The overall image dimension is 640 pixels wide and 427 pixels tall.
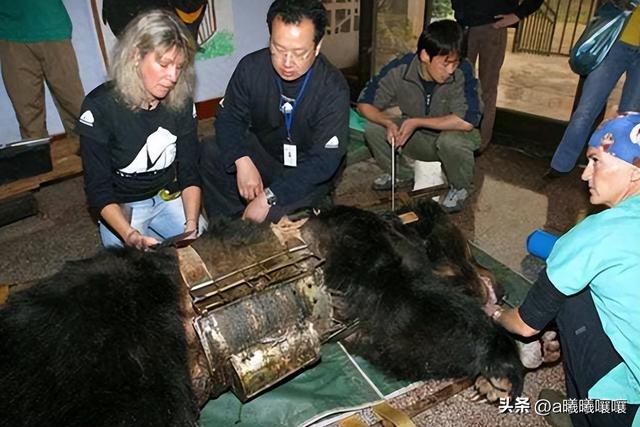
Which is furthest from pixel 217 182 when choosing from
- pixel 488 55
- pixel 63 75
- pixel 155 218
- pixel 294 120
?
pixel 488 55

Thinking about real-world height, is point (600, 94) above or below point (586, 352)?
above

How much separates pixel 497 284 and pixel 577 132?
1.82 m

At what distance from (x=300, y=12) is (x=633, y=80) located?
232 centimetres

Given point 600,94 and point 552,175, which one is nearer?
point 600,94

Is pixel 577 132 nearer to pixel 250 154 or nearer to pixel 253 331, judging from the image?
pixel 250 154

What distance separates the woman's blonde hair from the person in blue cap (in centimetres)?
156

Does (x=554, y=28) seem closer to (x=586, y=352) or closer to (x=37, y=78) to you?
(x=586, y=352)

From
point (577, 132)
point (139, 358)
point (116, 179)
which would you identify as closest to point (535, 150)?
point (577, 132)

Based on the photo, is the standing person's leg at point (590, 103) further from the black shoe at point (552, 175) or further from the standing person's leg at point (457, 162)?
the standing person's leg at point (457, 162)

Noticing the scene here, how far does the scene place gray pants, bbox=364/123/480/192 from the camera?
335cm

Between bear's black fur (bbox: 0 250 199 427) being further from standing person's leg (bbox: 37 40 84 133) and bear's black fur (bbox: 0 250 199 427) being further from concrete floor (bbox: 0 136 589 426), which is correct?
standing person's leg (bbox: 37 40 84 133)

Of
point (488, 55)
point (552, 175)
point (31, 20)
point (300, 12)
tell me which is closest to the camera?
point (300, 12)

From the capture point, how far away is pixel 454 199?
345 centimetres

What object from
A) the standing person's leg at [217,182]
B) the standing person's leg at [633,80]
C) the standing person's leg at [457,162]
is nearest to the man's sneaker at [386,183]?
the standing person's leg at [457,162]
